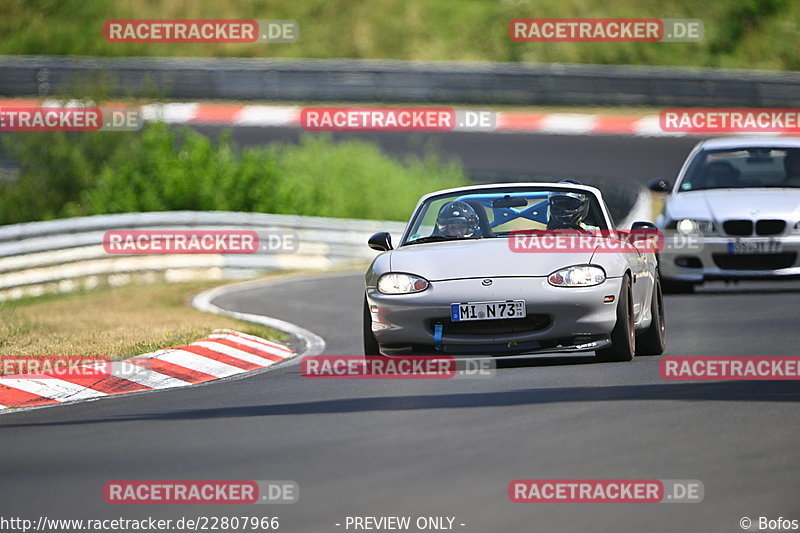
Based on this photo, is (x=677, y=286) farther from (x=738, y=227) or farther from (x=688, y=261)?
(x=738, y=227)

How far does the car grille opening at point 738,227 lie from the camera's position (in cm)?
1566

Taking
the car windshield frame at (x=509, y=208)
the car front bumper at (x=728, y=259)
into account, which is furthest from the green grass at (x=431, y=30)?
the car windshield frame at (x=509, y=208)

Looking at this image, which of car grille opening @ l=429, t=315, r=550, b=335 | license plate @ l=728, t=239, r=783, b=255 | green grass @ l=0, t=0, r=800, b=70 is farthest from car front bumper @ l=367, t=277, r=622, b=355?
green grass @ l=0, t=0, r=800, b=70

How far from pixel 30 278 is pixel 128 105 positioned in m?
7.61

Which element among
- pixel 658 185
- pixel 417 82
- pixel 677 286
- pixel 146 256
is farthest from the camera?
pixel 417 82

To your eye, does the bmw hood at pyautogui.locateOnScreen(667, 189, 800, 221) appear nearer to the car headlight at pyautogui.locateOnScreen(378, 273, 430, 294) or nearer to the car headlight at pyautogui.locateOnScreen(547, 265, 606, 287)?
the car headlight at pyautogui.locateOnScreen(547, 265, 606, 287)

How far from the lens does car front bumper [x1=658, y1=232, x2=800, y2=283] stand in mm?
15555

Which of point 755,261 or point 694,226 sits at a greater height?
point 694,226

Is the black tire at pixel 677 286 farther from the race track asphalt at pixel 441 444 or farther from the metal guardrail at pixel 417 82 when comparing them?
the metal guardrail at pixel 417 82

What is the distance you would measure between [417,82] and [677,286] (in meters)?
15.2

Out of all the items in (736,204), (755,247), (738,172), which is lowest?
(755,247)

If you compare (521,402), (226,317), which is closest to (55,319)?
(226,317)

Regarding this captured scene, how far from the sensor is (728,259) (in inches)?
619

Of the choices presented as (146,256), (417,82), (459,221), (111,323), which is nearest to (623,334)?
(459,221)
